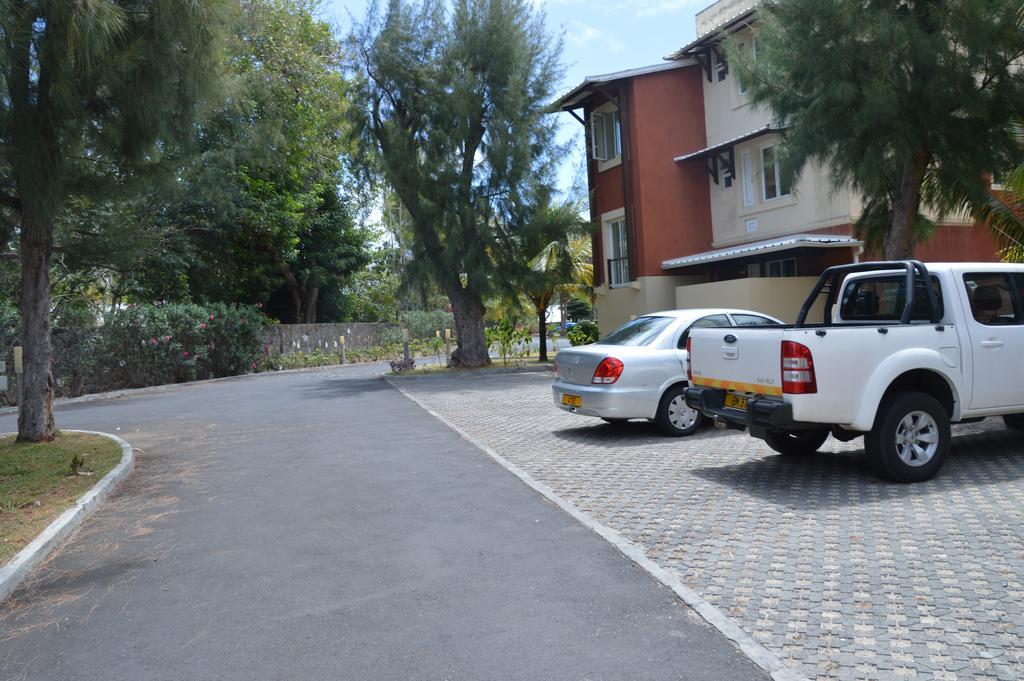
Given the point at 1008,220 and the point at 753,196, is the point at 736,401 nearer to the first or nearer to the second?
the point at 1008,220

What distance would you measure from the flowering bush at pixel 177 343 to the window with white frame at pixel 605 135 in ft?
45.0

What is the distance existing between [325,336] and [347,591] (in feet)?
106

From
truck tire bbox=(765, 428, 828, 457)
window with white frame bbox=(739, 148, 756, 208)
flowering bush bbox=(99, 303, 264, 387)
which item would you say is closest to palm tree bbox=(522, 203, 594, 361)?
window with white frame bbox=(739, 148, 756, 208)

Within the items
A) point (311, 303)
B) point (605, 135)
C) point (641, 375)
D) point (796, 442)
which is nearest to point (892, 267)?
point (796, 442)

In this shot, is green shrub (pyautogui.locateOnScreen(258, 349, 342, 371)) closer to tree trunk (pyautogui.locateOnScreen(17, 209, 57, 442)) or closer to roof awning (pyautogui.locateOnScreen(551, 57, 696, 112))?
roof awning (pyautogui.locateOnScreen(551, 57, 696, 112))

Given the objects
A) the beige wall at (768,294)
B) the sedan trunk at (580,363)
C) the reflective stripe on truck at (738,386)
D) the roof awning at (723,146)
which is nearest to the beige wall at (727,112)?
the roof awning at (723,146)

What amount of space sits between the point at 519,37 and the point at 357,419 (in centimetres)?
1454

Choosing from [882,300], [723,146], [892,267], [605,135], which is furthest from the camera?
[605,135]

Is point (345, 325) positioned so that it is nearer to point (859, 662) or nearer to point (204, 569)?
point (204, 569)

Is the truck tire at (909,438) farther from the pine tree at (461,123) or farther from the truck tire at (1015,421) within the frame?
the pine tree at (461,123)

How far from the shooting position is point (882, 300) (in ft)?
26.6

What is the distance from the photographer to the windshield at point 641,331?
10305 millimetres

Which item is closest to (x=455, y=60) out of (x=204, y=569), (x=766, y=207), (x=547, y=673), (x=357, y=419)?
(x=766, y=207)

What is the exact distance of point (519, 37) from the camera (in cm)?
2364
